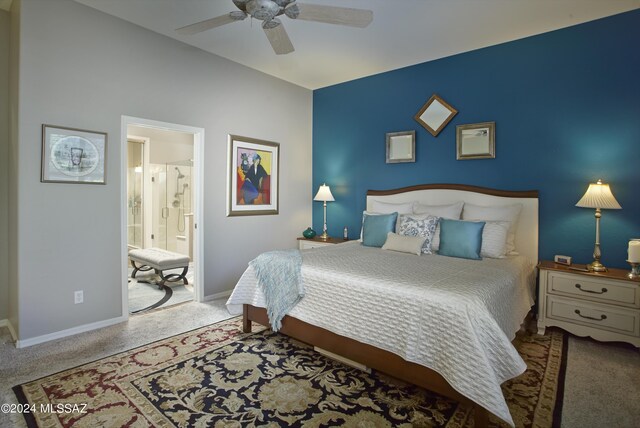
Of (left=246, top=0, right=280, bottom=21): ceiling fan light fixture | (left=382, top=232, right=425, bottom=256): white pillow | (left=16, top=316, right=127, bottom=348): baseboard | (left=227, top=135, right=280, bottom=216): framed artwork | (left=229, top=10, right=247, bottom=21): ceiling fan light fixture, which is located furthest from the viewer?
(left=227, top=135, right=280, bottom=216): framed artwork

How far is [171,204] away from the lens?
6.71m

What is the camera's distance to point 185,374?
A: 2.34 metres

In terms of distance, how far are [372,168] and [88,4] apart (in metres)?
3.50

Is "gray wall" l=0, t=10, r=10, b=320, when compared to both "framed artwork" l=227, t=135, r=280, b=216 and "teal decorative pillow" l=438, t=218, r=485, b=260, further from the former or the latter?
"teal decorative pillow" l=438, t=218, r=485, b=260

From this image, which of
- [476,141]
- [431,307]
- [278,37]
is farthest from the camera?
[476,141]

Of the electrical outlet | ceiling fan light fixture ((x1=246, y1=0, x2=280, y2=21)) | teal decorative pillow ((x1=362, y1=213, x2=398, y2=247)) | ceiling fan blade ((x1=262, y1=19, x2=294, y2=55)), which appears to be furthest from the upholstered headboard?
the electrical outlet

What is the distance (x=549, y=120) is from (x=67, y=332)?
16.3 ft

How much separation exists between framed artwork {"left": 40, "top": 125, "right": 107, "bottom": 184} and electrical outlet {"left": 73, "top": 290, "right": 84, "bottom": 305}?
0.99 m

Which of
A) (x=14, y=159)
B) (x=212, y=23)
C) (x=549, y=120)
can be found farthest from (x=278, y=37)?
(x=549, y=120)

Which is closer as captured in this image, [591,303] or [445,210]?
[591,303]

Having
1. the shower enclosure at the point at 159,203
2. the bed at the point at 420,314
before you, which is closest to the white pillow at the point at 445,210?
the bed at the point at 420,314

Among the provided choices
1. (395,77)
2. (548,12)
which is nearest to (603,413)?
(548,12)

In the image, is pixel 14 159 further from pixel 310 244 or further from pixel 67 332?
pixel 310 244

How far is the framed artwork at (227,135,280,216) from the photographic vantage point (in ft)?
14.0
